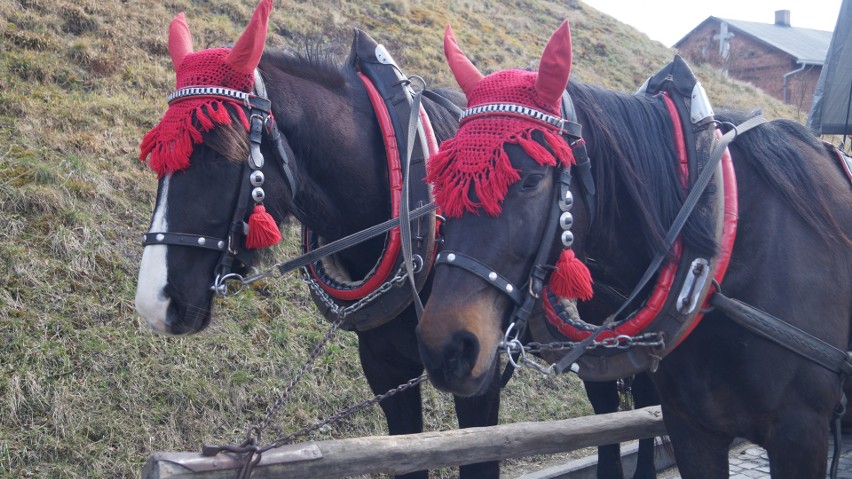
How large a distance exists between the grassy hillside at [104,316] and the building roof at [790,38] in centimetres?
2393

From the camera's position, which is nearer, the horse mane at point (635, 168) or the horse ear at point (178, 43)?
the horse mane at point (635, 168)

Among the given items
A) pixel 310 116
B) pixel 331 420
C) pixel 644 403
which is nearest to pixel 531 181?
pixel 331 420

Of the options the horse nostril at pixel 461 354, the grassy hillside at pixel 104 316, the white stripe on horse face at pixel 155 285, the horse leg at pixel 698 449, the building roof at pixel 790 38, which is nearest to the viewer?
the horse nostril at pixel 461 354

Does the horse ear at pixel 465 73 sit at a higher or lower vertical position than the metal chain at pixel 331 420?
higher

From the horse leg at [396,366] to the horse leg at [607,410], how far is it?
1261 millimetres

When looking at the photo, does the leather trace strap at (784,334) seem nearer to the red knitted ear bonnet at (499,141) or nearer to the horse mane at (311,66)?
the red knitted ear bonnet at (499,141)

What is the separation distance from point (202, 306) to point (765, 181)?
179 centimetres

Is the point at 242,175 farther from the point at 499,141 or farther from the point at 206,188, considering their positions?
the point at 499,141

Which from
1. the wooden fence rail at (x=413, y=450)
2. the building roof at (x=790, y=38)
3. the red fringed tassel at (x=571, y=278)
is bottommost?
the wooden fence rail at (x=413, y=450)

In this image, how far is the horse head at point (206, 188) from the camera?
2.21m

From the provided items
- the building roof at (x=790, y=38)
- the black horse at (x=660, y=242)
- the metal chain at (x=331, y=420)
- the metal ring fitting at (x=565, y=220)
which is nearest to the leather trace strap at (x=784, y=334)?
the black horse at (x=660, y=242)

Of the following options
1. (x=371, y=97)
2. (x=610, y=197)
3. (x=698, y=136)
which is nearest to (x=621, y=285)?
(x=610, y=197)

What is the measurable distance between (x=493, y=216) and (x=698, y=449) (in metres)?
1.16

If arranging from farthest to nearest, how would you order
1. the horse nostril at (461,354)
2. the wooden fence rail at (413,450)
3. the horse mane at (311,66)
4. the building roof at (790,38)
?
1. the building roof at (790,38)
2. the horse mane at (311,66)
3. the wooden fence rail at (413,450)
4. the horse nostril at (461,354)
